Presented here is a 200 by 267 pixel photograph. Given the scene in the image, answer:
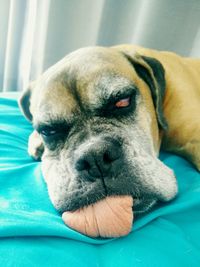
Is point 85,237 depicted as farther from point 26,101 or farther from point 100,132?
point 26,101

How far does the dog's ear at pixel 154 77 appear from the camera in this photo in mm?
1554

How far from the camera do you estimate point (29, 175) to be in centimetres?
151

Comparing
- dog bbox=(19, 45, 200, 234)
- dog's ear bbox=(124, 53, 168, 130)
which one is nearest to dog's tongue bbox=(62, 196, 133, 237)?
dog bbox=(19, 45, 200, 234)

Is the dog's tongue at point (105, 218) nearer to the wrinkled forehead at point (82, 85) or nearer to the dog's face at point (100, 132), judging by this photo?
the dog's face at point (100, 132)

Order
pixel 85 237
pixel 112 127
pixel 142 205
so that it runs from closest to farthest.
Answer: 1. pixel 85 237
2. pixel 142 205
3. pixel 112 127

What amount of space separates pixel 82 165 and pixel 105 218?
183 millimetres

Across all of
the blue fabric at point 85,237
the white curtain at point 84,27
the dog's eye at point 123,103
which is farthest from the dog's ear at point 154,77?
the white curtain at point 84,27

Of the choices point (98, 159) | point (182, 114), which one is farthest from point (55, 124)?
point (182, 114)

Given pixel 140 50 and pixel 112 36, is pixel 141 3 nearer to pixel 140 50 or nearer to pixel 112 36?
pixel 112 36

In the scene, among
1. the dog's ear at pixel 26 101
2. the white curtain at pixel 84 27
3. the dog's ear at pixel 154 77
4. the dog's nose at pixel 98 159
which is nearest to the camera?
the dog's nose at pixel 98 159

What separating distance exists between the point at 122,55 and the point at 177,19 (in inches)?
59.1

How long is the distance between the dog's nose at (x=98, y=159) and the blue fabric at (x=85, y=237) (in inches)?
7.2

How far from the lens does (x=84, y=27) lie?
9.86 feet

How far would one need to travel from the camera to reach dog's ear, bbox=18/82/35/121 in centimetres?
188
